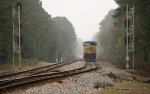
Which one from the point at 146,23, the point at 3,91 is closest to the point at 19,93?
the point at 3,91


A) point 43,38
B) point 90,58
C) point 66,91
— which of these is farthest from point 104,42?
point 66,91

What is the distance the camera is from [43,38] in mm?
93875

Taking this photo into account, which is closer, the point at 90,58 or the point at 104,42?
the point at 90,58

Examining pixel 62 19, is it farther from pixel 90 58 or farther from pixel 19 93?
pixel 19 93

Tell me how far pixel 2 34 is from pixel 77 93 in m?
34.2

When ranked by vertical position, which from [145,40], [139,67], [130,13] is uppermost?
[130,13]

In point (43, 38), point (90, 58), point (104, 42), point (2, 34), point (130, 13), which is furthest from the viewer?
point (104, 42)

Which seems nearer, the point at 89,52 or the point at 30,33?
the point at 89,52

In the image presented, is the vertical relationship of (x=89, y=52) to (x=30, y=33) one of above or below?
below

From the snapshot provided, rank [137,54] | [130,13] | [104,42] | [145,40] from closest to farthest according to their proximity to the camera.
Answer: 1. [130,13]
2. [145,40]
3. [137,54]
4. [104,42]

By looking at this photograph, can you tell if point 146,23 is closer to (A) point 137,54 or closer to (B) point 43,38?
(A) point 137,54

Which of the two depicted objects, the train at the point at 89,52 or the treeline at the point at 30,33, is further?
the train at the point at 89,52

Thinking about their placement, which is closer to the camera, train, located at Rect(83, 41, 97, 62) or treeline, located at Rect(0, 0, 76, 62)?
treeline, located at Rect(0, 0, 76, 62)

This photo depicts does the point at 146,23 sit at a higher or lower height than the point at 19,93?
higher
